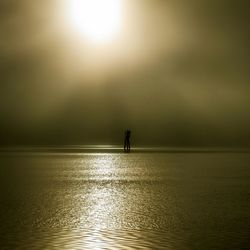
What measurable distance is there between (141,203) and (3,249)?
872 centimetres

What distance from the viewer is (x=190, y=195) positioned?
2138 centimetres

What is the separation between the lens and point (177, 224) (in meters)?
14.1

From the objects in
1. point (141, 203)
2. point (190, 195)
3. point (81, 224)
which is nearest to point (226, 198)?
point (190, 195)

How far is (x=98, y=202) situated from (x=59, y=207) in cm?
202

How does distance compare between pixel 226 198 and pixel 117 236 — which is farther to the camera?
pixel 226 198

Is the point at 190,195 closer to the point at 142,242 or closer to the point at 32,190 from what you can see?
the point at 32,190

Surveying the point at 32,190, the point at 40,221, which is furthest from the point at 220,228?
the point at 32,190

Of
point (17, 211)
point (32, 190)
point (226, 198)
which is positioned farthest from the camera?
point (32, 190)

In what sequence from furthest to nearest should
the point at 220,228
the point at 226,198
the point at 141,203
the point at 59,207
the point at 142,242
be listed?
the point at 226,198
the point at 141,203
the point at 59,207
the point at 220,228
the point at 142,242

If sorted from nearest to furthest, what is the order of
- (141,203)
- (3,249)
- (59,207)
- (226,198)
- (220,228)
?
1. (3,249)
2. (220,228)
3. (59,207)
4. (141,203)
5. (226,198)

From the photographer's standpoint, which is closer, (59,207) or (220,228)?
(220,228)

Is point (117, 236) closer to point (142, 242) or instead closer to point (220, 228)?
Result: point (142, 242)

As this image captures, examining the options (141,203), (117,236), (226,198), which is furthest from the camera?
(226,198)

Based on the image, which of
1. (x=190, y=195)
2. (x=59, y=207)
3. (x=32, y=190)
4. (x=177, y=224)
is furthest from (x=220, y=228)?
(x=32, y=190)
